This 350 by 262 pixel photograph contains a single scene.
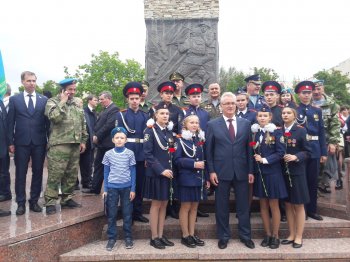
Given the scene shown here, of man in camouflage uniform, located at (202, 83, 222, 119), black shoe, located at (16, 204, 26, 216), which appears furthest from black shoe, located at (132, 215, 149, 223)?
man in camouflage uniform, located at (202, 83, 222, 119)

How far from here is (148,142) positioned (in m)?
4.07

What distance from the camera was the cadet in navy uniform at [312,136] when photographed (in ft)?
15.2

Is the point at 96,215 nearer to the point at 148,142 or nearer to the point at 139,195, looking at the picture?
the point at 139,195

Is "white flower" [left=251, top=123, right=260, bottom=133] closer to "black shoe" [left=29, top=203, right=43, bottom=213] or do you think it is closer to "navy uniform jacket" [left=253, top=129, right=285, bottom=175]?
"navy uniform jacket" [left=253, top=129, right=285, bottom=175]

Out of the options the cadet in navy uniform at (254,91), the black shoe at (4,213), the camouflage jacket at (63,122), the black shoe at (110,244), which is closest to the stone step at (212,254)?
the black shoe at (110,244)

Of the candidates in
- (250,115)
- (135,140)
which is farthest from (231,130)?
(135,140)

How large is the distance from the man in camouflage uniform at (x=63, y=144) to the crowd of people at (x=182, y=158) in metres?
0.01

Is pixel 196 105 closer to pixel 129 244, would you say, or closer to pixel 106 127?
pixel 106 127

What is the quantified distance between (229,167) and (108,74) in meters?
31.8

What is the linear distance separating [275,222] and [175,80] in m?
2.68

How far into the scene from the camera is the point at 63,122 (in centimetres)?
458

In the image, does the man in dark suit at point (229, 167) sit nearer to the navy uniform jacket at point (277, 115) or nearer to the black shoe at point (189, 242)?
the black shoe at point (189, 242)

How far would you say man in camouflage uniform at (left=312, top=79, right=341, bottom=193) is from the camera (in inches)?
209

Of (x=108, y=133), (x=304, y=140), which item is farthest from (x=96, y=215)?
(x=304, y=140)
